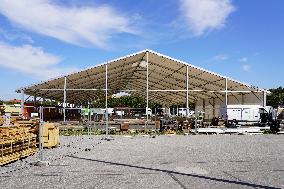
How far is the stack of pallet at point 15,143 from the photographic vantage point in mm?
12559

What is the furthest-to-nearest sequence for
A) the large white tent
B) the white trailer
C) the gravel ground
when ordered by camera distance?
the white trailer, the large white tent, the gravel ground

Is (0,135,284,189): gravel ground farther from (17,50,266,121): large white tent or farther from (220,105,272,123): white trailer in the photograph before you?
(220,105,272,123): white trailer

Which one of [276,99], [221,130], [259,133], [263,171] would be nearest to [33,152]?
[263,171]

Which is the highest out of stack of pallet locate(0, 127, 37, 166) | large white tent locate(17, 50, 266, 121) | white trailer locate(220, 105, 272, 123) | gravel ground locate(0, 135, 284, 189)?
A: large white tent locate(17, 50, 266, 121)

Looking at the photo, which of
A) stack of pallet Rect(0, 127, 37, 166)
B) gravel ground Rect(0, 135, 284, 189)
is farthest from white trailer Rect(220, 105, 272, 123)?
stack of pallet Rect(0, 127, 37, 166)

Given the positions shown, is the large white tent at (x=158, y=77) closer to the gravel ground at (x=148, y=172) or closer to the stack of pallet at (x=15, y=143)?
the stack of pallet at (x=15, y=143)

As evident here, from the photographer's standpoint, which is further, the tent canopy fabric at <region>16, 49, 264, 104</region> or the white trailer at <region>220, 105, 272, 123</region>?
the white trailer at <region>220, 105, 272, 123</region>

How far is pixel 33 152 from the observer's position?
49.9 ft

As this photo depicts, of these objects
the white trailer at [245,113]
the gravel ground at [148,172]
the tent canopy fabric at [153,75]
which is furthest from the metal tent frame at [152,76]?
the gravel ground at [148,172]

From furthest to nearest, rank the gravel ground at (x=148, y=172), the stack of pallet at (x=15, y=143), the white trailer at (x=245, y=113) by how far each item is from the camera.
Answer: the white trailer at (x=245, y=113) < the stack of pallet at (x=15, y=143) < the gravel ground at (x=148, y=172)

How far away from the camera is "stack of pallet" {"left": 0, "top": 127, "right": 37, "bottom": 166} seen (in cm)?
1256

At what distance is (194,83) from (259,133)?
12966mm

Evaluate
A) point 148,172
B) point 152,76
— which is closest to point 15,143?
point 148,172

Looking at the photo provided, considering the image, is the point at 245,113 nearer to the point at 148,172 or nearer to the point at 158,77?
the point at 158,77
